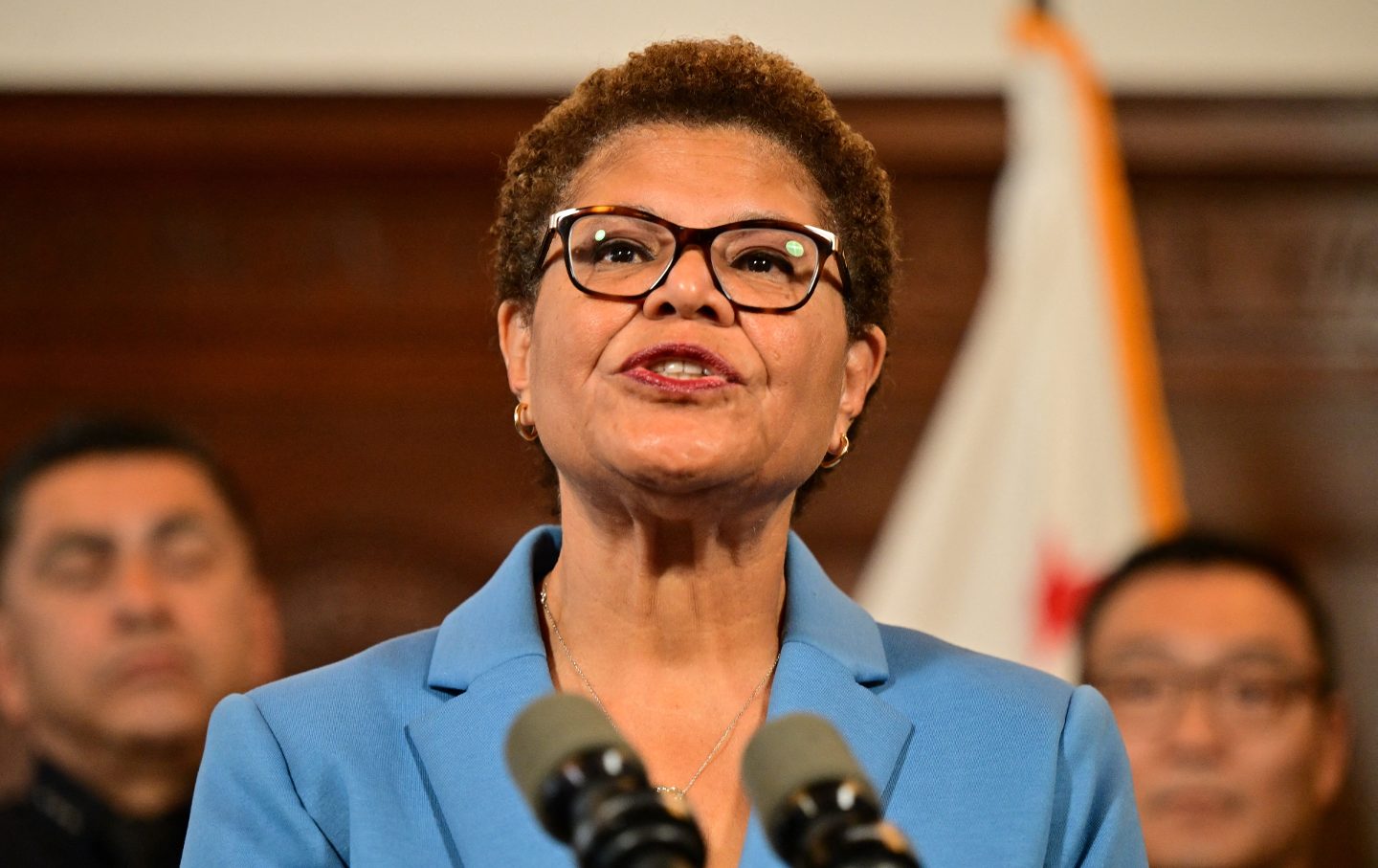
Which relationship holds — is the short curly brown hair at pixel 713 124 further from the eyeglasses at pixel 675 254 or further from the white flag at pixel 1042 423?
the white flag at pixel 1042 423

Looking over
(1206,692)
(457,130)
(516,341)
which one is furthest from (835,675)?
(457,130)

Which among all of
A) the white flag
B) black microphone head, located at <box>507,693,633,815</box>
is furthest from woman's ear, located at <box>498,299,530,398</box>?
the white flag

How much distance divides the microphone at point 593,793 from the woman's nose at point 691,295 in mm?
509

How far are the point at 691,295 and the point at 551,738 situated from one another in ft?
1.89

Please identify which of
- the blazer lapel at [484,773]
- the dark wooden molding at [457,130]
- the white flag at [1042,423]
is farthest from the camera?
the dark wooden molding at [457,130]

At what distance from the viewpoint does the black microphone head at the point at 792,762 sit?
103 cm

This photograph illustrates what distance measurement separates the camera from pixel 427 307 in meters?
3.76

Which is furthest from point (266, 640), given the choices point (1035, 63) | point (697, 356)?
point (1035, 63)

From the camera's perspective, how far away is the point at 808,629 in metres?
1.67

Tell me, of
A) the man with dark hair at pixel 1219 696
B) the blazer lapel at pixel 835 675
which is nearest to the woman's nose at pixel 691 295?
the blazer lapel at pixel 835 675

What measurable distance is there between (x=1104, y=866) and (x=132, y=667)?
5.17 feet

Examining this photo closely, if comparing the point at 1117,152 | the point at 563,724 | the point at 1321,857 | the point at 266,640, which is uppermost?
the point at 1117,152

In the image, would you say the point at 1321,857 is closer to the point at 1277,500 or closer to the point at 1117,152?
the point at 1277,500

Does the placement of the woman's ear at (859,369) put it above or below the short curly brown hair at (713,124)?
below
